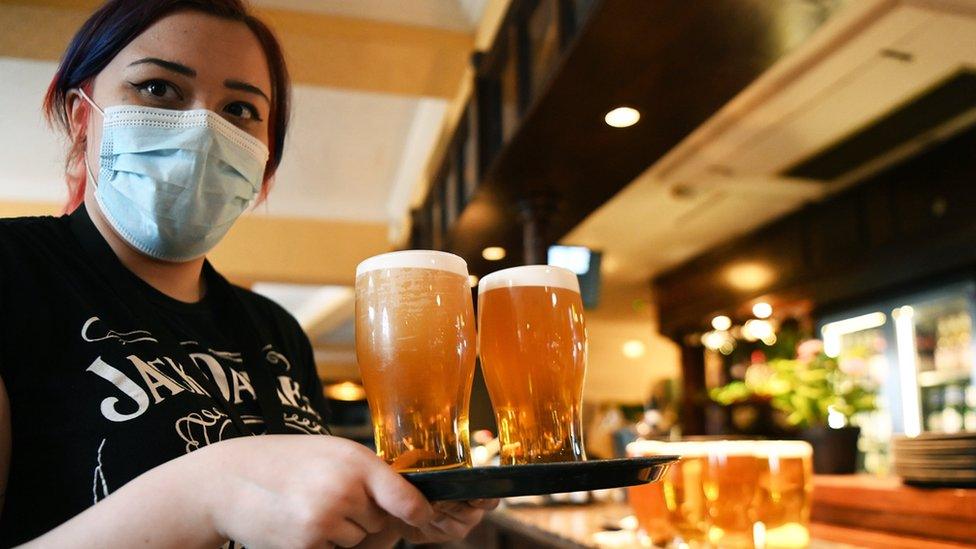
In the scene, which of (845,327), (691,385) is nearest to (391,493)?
(845,327)

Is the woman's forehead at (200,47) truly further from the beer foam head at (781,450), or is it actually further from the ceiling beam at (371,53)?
the ceiling beam at (371,53)

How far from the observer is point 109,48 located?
0.92 meters

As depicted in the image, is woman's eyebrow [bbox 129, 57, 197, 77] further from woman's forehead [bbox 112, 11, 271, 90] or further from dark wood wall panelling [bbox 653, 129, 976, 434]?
dark wood wall panelling [bbox 653, 129, 976, 434]

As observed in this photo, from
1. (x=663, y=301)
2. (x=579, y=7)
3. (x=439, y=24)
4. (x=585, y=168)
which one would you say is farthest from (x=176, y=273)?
(x=663, y=301)

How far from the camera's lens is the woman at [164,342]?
0.57 metres

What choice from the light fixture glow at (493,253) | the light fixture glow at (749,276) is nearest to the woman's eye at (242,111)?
the light fixture glow at (493,253)

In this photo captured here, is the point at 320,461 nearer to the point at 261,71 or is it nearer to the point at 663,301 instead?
the point at 261,71

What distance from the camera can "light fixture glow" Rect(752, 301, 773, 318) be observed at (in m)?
5.82

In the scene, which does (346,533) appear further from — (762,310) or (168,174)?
(762,310)

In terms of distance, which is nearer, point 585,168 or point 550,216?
point 585,168

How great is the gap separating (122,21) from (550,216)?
8.19 feet

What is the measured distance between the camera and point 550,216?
130 inches

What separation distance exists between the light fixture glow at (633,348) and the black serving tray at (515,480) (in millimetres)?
9436

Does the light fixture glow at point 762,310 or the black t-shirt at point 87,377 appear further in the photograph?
the light fixture glow at point 762,310
